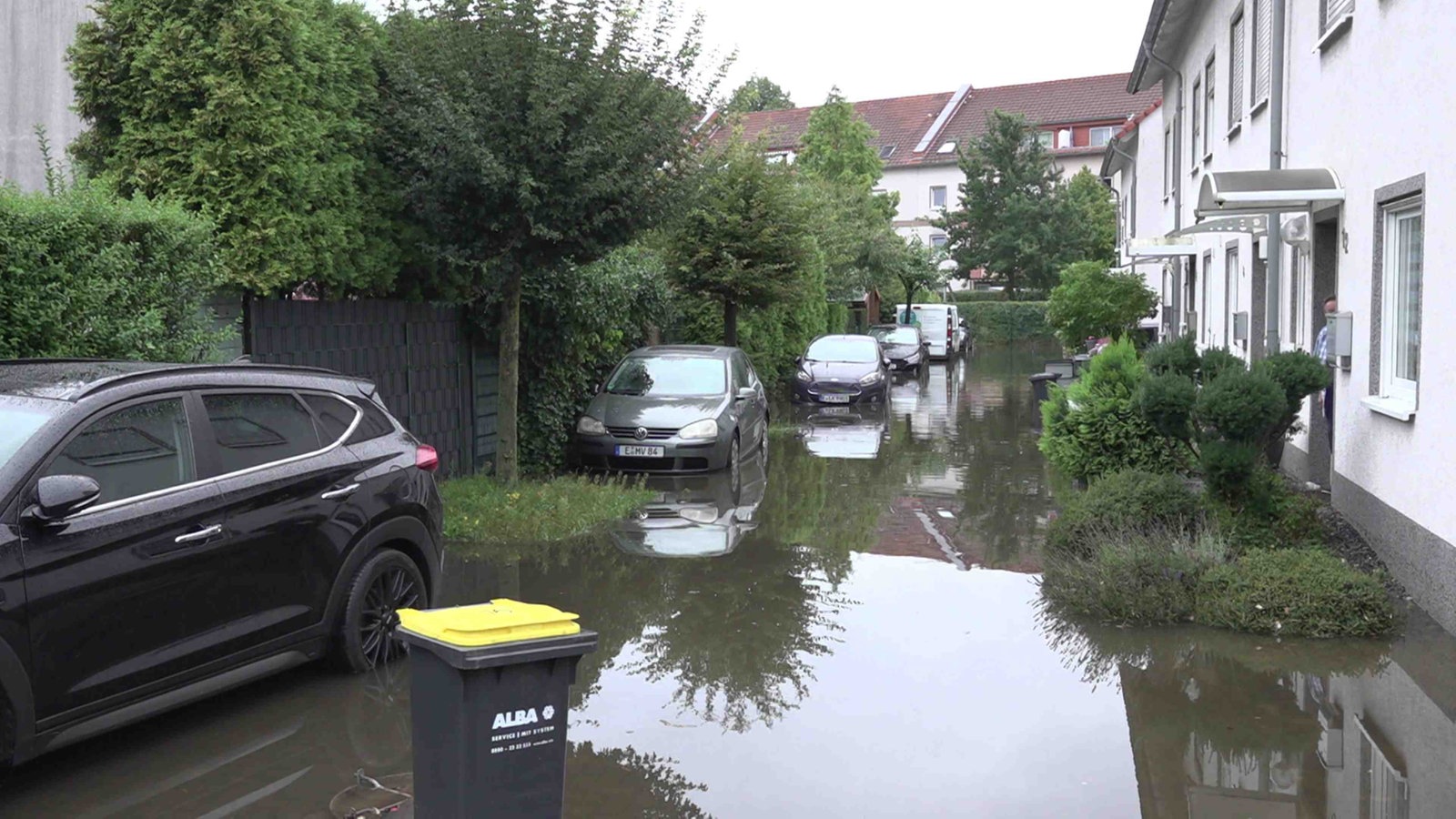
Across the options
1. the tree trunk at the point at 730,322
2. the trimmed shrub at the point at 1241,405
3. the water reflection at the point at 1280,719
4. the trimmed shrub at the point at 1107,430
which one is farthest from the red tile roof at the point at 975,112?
the water reflection at the point at 1280,719

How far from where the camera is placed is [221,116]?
9.80 meters

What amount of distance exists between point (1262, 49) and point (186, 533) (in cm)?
1384

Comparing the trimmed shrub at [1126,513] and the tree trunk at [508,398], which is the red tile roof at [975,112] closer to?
the tree trunk at [508,398]

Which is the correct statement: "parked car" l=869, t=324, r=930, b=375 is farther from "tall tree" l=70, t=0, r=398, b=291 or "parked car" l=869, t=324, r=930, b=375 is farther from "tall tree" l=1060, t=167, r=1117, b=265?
"tall tree" l=70, t=0, r=398, b=291

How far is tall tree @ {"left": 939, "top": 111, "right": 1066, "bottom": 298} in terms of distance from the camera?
60562 millimetres

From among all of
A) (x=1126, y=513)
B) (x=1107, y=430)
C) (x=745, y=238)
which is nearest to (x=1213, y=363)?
(x=1126, y=513)

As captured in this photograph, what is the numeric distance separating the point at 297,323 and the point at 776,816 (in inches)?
285

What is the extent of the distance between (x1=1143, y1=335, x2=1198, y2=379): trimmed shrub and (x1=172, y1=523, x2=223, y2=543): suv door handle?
7053 millimetres

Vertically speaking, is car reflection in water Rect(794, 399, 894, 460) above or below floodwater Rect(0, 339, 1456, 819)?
above

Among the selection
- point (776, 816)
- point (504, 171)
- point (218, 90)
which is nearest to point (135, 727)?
point (776, 816)

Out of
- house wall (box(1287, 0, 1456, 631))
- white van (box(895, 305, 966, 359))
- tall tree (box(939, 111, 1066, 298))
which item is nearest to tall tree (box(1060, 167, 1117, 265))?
tall tree (box(939, 111, 1066, 298))

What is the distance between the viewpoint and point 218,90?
384 inches

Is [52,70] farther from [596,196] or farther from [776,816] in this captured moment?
[776,816]

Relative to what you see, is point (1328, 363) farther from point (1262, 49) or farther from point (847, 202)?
point (847, 202)
